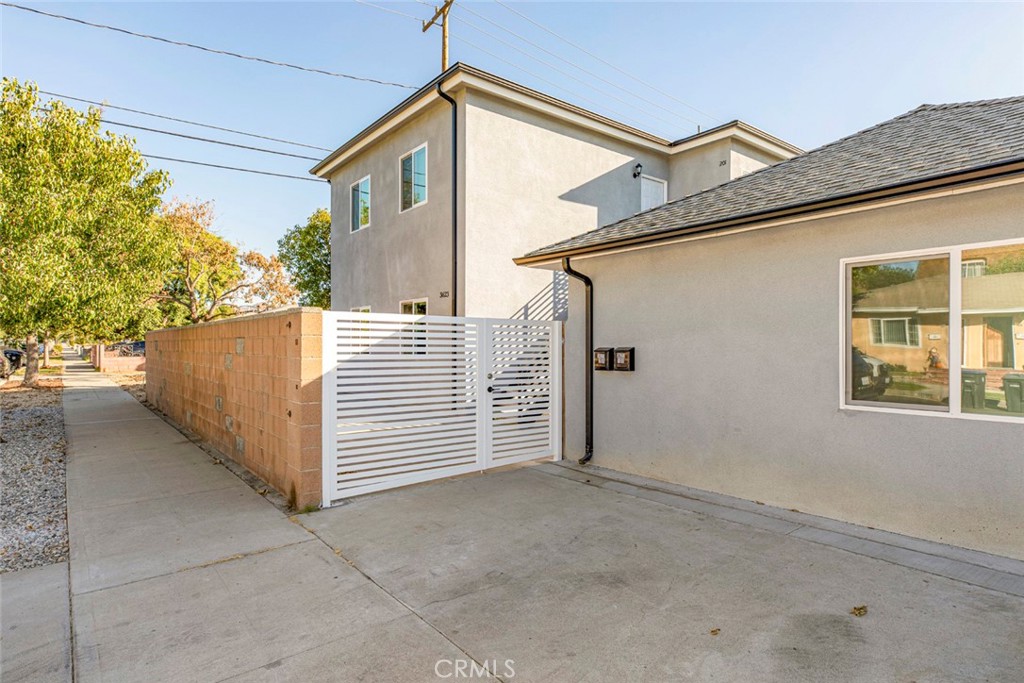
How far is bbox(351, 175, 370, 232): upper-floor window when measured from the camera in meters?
12.2

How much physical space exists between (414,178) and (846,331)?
8217 mm

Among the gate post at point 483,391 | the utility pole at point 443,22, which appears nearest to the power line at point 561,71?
the utility pole at point 443,22

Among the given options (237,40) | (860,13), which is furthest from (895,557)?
(237,40)

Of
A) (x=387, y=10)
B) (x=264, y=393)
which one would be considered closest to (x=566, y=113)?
(x=387, y=10)

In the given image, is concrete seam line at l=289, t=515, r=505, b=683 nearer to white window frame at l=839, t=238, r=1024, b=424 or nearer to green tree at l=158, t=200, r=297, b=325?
white window frame at l=839, t=238, r=1024, b=424

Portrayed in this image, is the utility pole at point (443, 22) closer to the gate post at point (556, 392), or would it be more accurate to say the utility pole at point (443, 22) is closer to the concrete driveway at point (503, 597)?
the gate post at point (556, 392)

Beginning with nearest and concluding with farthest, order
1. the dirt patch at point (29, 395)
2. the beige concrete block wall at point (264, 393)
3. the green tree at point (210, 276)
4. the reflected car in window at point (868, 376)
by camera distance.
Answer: the reflected car in window at point (868, 376)
the beige concrete block wall at point (264, 393)
the dirt patch at point (29, 395)
the green tree at point (210, 276)

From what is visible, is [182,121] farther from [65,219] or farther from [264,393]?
[264,393]

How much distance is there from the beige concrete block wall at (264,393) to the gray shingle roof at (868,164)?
11.6 ft

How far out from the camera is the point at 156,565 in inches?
154

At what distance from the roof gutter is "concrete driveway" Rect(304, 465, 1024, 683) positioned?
2.83m

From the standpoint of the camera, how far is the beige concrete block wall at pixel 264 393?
516 centimetres

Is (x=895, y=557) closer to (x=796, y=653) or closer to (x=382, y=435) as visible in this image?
(x=796, y=653)

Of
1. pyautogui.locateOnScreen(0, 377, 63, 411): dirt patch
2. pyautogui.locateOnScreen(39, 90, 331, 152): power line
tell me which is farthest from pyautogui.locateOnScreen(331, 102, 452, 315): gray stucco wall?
pyautogui.locateOnScreen(0, 377, 63, 411): dirt patch
